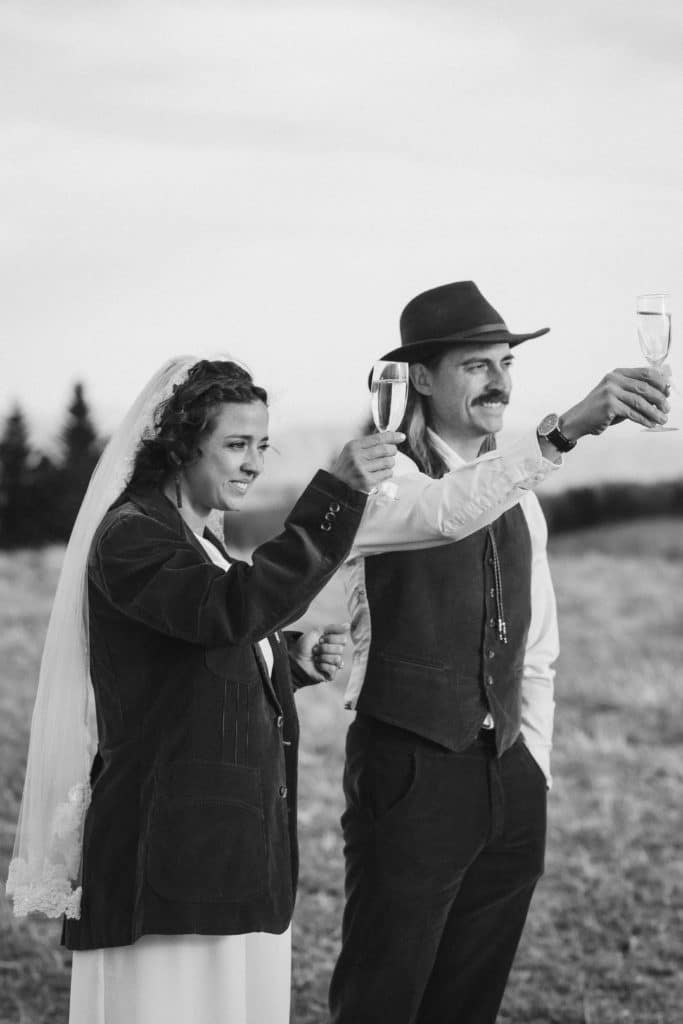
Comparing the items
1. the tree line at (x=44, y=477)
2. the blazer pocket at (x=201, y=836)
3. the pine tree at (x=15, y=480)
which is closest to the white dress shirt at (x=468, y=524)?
the blazer pocket at (x=201, y=836)

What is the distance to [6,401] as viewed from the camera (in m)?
6.29

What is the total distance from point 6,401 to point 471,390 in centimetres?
406

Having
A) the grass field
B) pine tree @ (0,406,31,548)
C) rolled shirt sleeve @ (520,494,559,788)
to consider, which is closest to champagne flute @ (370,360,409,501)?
rolled shirt sleeve @ (520,494,559,788)

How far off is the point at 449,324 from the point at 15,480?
13.3 ft

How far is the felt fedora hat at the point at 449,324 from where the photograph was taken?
8.73ft

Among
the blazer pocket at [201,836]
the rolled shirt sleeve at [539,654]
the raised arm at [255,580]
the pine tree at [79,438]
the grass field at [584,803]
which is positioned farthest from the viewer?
the pine tree at [79,438]

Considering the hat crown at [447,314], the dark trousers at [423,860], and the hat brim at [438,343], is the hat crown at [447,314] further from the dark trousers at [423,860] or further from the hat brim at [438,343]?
the dark trousers at [423,860]

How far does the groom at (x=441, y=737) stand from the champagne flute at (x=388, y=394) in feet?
1.37

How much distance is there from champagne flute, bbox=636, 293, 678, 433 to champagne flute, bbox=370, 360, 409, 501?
38 cm

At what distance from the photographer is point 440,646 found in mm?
2508

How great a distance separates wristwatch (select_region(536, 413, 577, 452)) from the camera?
2.14 meters

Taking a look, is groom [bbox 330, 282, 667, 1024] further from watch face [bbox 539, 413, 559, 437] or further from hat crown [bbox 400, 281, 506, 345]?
watch face [bbox 539, 413, 559, 437]

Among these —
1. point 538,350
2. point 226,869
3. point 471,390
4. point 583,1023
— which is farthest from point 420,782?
point 538,350

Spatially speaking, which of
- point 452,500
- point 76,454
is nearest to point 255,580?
point 452,500
